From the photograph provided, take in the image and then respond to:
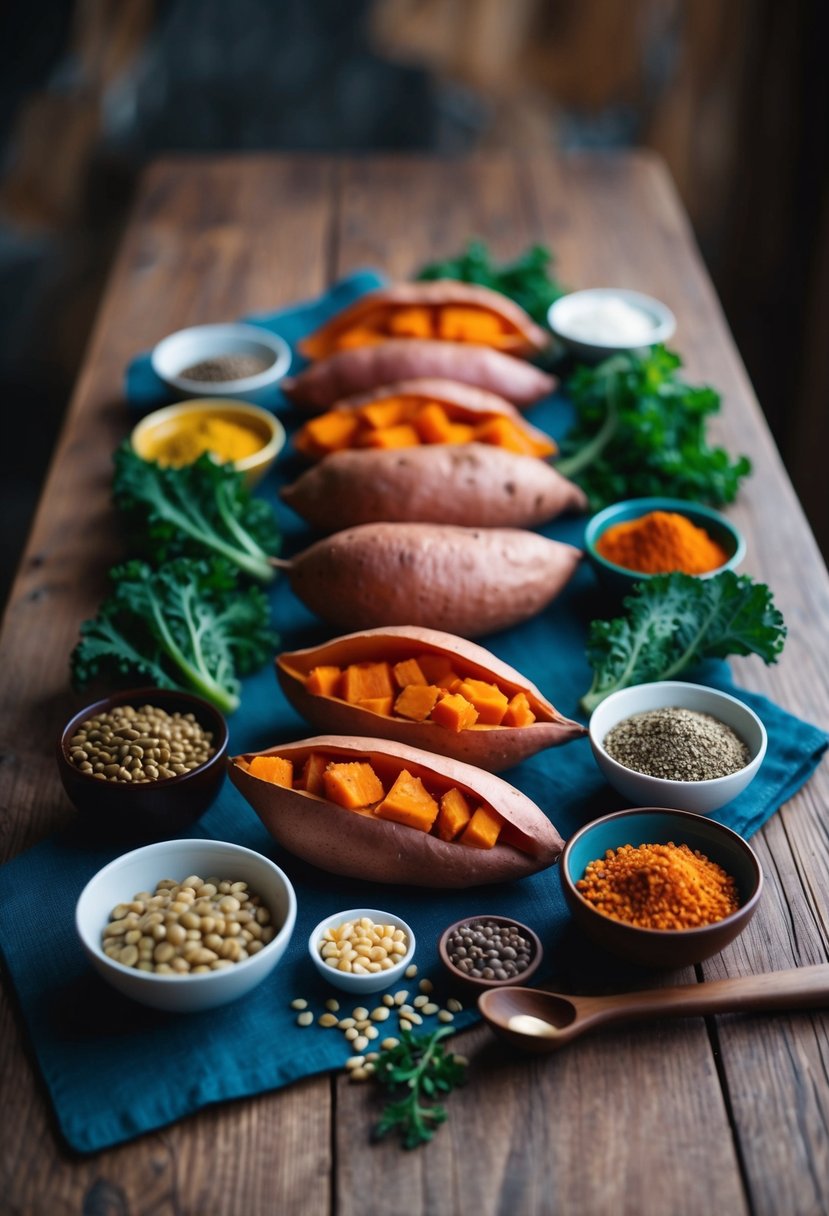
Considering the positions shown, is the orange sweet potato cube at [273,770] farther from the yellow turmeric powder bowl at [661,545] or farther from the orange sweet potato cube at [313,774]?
the yellow turmeric powder bowl at [661,545]

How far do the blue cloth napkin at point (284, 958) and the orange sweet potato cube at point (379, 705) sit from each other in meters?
0.15

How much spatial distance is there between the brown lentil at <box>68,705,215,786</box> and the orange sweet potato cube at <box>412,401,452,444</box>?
693 millimetres

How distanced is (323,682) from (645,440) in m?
0.76

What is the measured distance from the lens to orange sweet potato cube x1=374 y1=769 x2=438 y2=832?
4.21 ft

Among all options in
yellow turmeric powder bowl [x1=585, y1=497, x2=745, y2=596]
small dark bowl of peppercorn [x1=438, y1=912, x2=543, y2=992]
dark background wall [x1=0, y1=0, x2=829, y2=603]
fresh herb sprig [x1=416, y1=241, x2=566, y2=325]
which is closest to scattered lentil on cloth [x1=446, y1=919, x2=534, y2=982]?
small dark bowl of peppercorn [x1=438, y1=912, x2=543, y2=992]

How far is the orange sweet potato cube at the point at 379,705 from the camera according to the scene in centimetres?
146

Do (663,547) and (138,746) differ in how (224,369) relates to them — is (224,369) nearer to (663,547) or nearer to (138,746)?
(663,547)

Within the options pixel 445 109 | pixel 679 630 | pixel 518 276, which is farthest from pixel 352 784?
pixel 445 109

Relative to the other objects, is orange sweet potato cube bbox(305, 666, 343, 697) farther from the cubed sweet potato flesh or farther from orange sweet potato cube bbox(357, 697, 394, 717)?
Answer: the cubed sweet potato flesh

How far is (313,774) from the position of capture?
1329 mm

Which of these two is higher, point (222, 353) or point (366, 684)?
point (366, 684)

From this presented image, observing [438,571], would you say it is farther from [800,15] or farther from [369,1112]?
[800,15]

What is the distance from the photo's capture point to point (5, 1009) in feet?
3.94

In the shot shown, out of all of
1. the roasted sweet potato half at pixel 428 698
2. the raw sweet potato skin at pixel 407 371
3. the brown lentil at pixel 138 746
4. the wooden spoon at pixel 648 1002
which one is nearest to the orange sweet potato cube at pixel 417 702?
the roasted sweet potato half at pixel 428 698
